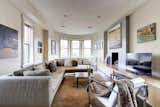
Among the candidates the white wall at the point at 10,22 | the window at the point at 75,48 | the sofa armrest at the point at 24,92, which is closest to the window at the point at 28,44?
the white wall at the point at 10,22

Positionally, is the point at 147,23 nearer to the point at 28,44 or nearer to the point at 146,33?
the point at 146,33

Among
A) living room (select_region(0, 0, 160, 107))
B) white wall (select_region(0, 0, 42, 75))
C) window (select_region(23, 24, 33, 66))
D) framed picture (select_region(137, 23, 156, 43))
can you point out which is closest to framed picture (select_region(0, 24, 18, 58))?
living room (select_region(0, 0, 160, 107))

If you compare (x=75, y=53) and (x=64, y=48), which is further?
(x=75, y=53)

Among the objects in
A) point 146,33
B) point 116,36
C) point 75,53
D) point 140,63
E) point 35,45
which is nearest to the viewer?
point 140,63

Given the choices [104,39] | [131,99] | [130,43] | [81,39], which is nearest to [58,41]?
[81,39]

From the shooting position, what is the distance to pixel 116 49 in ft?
22.6

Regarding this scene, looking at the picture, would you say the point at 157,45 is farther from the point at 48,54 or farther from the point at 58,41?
the point at 58,41

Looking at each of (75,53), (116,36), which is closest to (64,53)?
(75,53)

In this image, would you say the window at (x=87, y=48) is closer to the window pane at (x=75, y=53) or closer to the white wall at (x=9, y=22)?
the window pane at (x=75, y=53)

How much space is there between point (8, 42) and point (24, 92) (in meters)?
1.46

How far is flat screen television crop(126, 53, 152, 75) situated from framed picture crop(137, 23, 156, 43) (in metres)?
0.49

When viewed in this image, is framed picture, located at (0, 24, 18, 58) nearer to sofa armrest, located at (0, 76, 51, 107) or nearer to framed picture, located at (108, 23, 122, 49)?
sofa armrest, located at (0, 76, 51, 107)

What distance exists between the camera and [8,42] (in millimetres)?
3641

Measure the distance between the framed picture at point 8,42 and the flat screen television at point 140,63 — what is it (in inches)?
131
